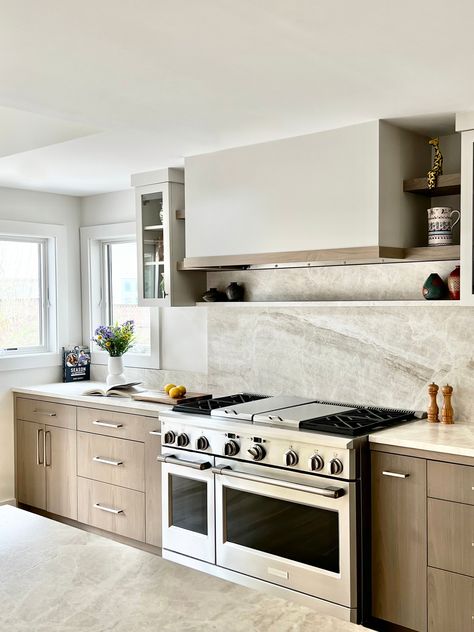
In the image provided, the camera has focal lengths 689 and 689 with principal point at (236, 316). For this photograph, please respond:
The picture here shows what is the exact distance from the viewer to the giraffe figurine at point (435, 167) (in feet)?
10.1

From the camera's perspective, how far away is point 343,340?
366cm

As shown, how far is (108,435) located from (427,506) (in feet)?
6.55

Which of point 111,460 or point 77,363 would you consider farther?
point 77,363

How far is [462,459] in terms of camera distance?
267cm

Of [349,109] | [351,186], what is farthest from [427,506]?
[349,109]

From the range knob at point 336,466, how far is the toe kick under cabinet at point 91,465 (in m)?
1.18

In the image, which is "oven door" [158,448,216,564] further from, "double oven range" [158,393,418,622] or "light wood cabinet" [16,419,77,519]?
"light wood cabinet" [16,419,77,519]

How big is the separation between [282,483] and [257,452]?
0.20m

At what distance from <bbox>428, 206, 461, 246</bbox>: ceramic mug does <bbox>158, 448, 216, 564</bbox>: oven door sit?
4.88 ft

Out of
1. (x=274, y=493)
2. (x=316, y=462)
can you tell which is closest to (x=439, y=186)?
(x=316, y=462)

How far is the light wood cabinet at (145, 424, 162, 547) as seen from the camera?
12.3 ft

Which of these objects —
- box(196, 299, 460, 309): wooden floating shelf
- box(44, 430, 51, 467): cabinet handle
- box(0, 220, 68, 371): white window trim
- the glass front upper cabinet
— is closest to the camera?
box(196, 299, 460, 309): wooden floating shelf

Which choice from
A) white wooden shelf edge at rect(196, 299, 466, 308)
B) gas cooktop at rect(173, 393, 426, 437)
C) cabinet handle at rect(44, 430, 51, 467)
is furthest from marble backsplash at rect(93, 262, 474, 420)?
cabinet handle at rect(44, 430, 51, 467)

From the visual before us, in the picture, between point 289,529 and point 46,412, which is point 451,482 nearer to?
point 289,529
